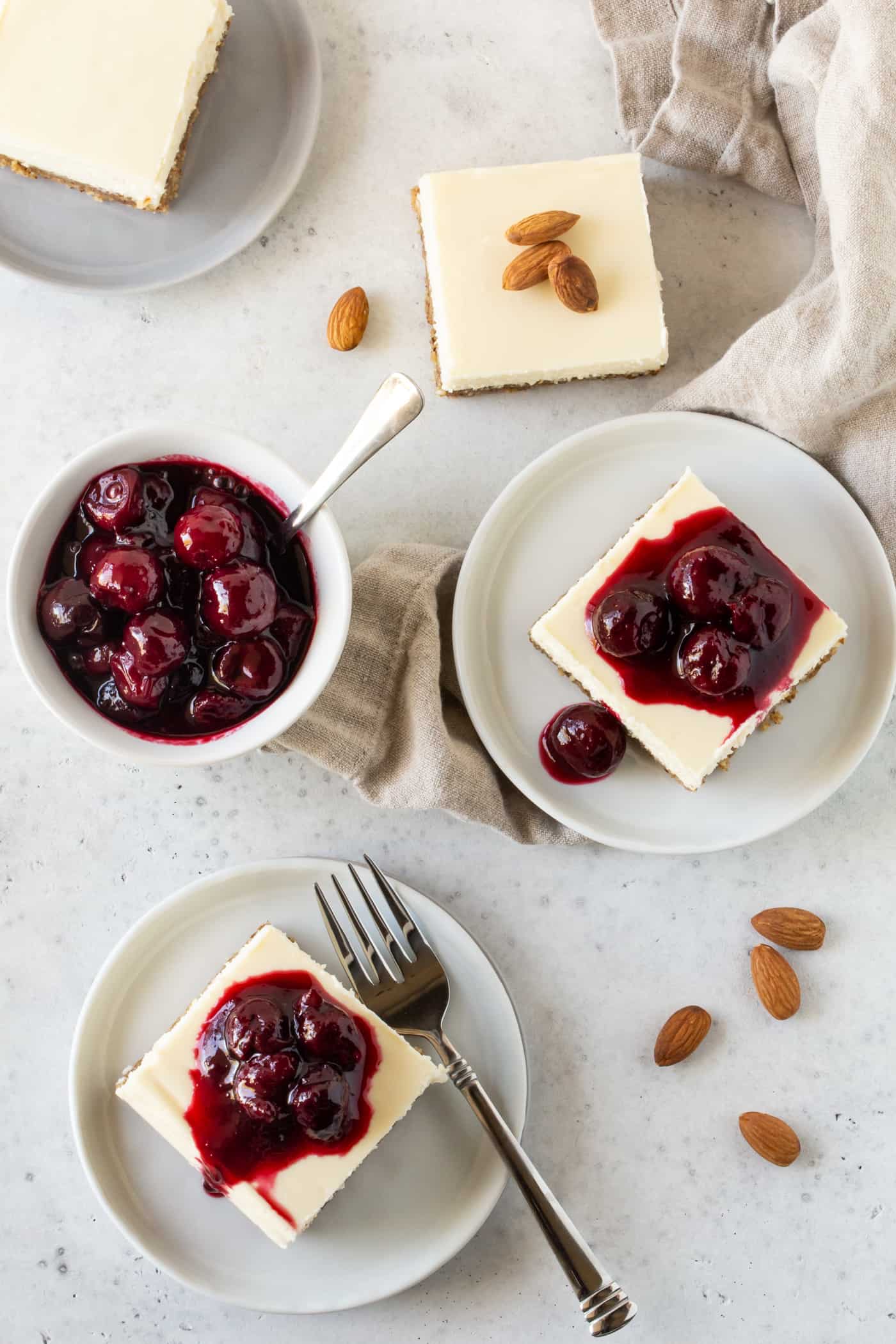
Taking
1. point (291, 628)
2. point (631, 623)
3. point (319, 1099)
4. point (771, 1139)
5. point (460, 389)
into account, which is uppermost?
point (291, 628)

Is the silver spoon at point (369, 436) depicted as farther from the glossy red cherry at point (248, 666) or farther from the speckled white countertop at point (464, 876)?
the speckled white countertop at point (464, 876)

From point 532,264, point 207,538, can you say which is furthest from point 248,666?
point 532,264

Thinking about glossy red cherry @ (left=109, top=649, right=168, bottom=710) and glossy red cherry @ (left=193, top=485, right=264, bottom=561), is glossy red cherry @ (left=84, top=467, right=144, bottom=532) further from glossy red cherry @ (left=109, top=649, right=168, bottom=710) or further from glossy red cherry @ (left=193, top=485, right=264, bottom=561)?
glossy red cherry @ (left=109, top=649, right=168, bottom=710)

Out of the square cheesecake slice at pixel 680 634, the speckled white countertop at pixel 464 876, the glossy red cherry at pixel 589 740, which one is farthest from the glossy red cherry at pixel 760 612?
the speckled white countertop at pixel 464 876

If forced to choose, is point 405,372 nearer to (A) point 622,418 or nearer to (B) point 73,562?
(A) point 622,418

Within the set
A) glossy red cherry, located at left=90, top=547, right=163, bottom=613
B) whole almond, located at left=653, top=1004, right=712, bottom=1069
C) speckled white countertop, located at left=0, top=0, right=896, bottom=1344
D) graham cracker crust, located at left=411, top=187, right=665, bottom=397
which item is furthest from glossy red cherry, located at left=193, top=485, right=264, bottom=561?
whole almond, located at left=653, top=1004, right=712, bottom=1069

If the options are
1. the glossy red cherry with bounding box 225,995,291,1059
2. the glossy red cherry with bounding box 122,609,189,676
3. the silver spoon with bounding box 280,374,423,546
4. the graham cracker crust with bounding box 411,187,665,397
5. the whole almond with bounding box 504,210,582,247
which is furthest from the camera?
the graham cracker crust with bounding box 411,187,665,397

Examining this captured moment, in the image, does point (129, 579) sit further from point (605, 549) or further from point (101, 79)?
point (101, 79)
